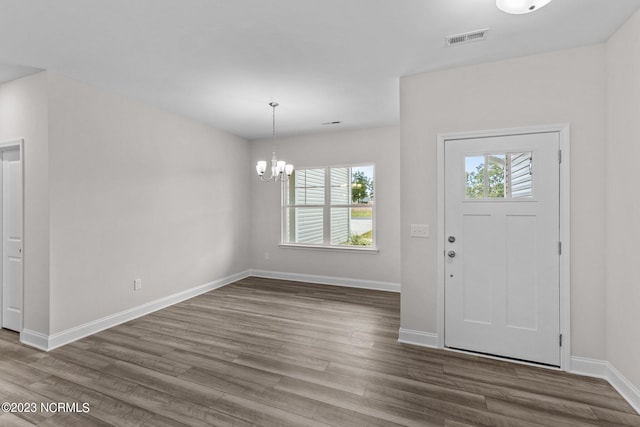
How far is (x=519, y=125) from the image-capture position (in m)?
2.69

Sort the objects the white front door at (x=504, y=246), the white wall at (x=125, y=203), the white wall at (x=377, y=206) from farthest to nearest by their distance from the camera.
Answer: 1. the white wall at (x=377, y=206)
2. the white wall at (x=125, y=203)
3. the white front door at (x=504, y=246)

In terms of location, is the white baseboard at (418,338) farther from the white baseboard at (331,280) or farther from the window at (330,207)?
the window at (330,207)

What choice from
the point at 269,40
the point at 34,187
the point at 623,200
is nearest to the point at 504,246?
the point at 623,200

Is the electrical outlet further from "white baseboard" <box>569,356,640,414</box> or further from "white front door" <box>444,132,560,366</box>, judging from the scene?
"white baseboard" <box>569,356,640,414</box>

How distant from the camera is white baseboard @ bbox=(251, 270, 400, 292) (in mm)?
5062

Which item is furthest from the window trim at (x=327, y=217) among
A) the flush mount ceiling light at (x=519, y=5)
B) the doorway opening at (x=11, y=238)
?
the doorway opening at (x=11, y=238)

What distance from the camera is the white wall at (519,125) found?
2.49 m

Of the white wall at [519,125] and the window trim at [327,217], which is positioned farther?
the window trim at [327,217]

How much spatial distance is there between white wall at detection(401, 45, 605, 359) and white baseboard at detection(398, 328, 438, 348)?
5 cm

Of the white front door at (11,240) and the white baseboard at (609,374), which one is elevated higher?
the white front door at (11,240)

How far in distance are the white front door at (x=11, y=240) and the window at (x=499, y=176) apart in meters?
4.63

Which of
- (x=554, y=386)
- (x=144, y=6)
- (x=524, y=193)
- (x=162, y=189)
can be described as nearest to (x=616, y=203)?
(x=524, y=193)

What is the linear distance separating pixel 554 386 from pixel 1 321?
18.3ft

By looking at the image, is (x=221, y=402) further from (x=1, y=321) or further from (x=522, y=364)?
(x=1, y=321)
